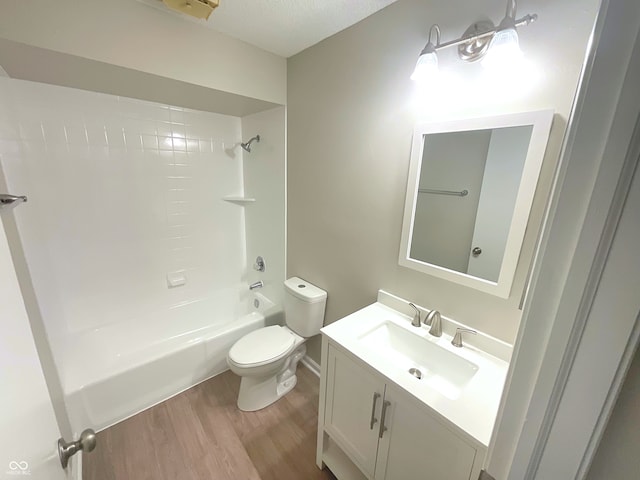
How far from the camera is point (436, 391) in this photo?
925 millimetres

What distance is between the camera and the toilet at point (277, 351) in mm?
1652

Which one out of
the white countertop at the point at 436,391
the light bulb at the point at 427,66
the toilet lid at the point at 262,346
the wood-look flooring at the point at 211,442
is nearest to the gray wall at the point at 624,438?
the white countertop at the point at 436,391

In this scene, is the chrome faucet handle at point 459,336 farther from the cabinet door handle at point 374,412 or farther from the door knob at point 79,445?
the door knob at point 79,445

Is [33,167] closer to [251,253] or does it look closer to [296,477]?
[251,253]

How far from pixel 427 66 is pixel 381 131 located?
36 centimetres

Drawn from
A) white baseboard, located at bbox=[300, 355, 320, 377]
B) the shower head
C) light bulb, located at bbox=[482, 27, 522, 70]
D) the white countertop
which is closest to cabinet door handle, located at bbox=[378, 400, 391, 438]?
the white countertop

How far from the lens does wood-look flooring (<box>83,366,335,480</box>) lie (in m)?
1.38

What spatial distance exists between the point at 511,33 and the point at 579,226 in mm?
902

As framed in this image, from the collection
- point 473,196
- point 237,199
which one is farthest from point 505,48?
point 237,199

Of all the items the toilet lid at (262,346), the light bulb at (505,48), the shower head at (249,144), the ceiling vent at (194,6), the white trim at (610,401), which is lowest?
the toilet lid at (262,346)

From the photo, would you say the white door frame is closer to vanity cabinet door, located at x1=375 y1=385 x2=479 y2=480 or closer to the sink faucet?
vanity cabinet door, located at x1=375 y1=385 x2=479 y2=480

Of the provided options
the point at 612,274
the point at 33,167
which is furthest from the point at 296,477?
the point at 33,167

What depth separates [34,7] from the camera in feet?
3.59

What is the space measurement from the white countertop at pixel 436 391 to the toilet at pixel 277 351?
0.55m
